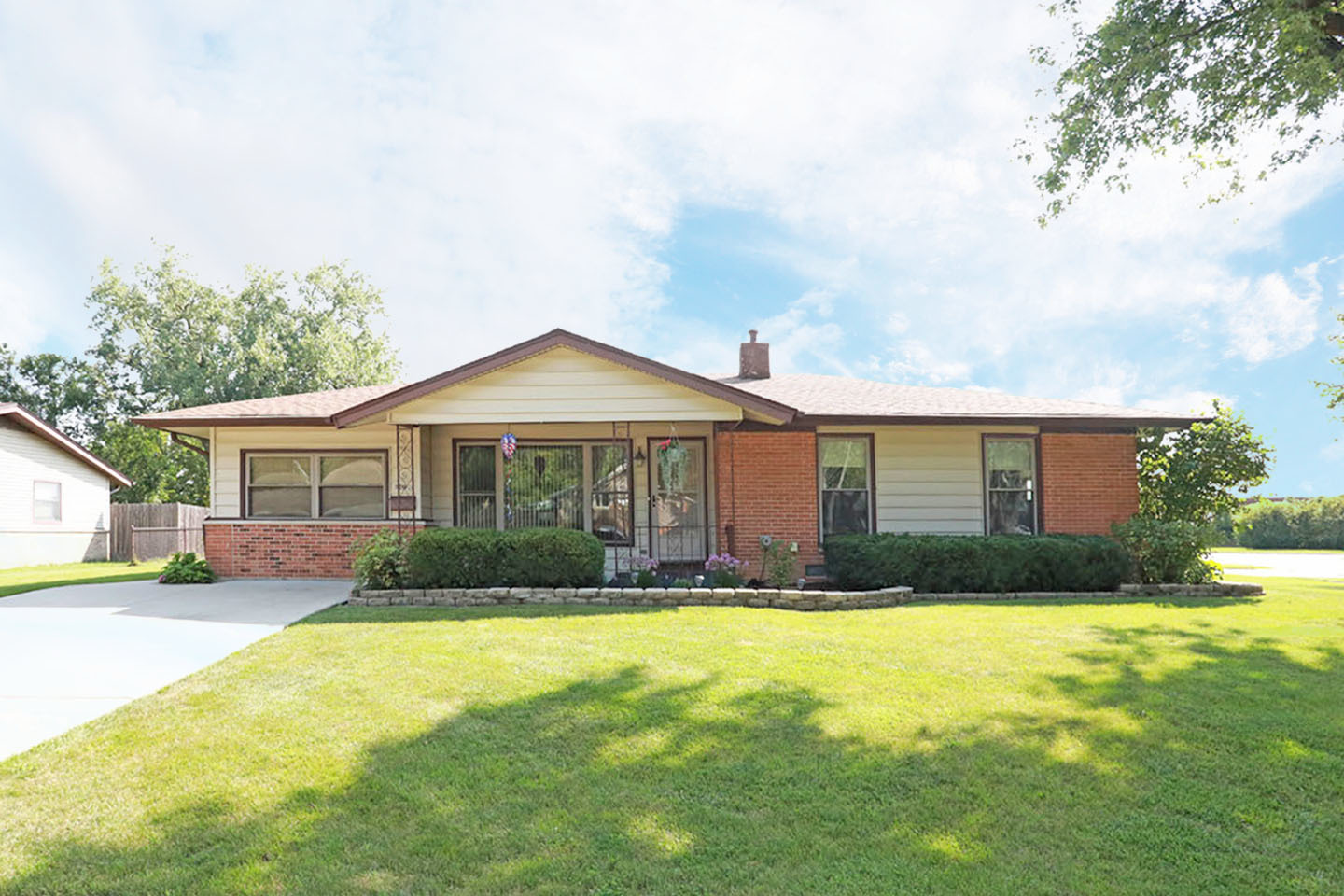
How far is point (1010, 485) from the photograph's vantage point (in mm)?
12789

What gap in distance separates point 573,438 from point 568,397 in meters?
2.34

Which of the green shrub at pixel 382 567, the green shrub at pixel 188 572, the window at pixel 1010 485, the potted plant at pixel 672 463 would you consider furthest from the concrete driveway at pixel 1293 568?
the green shrub at pixel 188 572

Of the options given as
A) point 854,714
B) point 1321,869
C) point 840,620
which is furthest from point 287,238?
point 1321,869

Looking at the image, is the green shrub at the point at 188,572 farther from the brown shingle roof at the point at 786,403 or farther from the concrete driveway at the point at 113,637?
the brown shingle roof at the point at 786,403

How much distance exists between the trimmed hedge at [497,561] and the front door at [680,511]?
2.90 meters

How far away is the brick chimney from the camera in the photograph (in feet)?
49.8

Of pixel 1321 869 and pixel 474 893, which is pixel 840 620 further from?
pixel 474 893

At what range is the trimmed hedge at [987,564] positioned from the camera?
34.4ft

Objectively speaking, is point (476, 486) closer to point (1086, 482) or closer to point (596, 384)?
point (596, 384)

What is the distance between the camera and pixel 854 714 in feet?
15.7

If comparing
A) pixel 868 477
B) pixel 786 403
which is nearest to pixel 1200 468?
pixel 868 477

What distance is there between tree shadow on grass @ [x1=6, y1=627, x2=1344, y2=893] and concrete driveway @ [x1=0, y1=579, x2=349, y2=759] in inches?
99.2

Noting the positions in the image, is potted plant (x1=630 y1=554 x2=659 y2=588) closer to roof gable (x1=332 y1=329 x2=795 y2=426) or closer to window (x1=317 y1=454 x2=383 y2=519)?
roof gable (x1=332 y1=329 x2=795 y2=426)

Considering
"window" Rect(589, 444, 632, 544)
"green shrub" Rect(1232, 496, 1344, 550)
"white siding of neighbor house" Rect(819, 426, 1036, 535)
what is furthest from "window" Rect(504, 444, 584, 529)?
"green shrub" Rect(1232, 496, 1344, 550)
